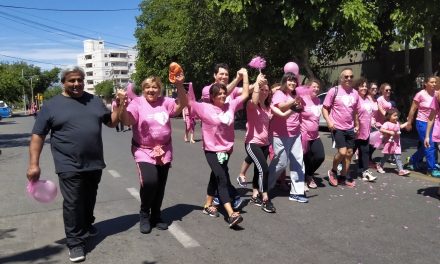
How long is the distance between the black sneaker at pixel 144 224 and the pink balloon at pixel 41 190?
1.01 meters

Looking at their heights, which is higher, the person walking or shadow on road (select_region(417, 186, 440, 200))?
the person walking

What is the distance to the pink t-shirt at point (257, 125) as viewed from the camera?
20.2 feet

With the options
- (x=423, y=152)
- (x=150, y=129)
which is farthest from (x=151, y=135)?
(x=423, y=152)

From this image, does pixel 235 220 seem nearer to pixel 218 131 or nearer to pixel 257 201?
pixel 218 131

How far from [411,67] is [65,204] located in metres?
18.9

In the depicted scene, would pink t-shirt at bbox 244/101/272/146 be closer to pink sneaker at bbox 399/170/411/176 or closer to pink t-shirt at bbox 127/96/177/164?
pink t-shirt at bbox 127/96/177/164

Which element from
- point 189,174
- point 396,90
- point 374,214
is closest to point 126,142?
point 189,174

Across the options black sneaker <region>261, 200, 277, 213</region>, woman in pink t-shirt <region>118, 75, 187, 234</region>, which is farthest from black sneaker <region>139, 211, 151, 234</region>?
black sneaker <region>261, 200, 277, 213</region>

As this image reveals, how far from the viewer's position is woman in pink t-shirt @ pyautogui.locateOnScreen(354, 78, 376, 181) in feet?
24.9

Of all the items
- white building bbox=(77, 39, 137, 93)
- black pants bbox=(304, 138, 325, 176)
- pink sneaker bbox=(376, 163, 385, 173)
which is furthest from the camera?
white building bbox=(77, 39, 137, 93)

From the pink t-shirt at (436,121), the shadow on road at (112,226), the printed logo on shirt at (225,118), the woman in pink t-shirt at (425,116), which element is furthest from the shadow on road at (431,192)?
the shadow on road at (112,226)

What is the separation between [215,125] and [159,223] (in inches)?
50.6

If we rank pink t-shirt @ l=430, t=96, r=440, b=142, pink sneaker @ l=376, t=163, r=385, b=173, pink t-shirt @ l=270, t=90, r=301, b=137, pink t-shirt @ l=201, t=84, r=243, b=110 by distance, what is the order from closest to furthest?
pink t-shirt @ l=201, t=84, r=243, b=110 < pink t-shirt @ l=270, t=90, r=301, b=137 < pink t-shirt @ l=430, t=96, r=440, b=142 < pink sneaker @ l=376, t=163, r=385, b=173

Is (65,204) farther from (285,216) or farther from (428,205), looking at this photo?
(428,205)
